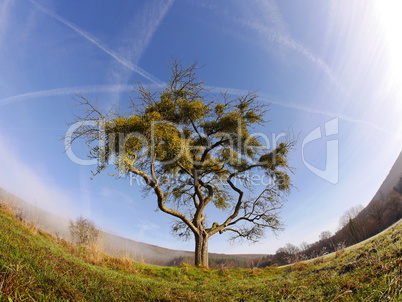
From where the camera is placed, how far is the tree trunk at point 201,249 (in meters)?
11.9

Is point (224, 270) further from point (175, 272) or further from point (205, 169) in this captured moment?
point (205, 169)

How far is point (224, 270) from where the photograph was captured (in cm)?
916

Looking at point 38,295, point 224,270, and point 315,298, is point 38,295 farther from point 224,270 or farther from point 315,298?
point 224,270

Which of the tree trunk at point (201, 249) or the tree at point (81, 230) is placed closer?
the tree at point (81, 230)

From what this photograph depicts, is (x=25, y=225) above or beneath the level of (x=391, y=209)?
beneath

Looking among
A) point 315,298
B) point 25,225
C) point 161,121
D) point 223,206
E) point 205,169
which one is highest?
point 161,121

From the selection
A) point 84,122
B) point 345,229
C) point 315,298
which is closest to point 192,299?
point 315,298

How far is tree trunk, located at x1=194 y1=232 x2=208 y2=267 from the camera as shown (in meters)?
11.9

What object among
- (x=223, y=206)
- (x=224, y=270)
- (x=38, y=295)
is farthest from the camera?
(x=223, y=206)

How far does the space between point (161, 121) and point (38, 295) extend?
840 centimetres

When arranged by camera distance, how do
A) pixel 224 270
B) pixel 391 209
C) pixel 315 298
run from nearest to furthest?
pixel 315 298
pixel 224 270
pixel 391 209

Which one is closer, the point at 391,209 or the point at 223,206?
the point at 223,206

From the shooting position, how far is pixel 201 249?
39.8 ft

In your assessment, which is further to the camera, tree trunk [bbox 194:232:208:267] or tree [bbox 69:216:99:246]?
tree trunk [bbox 194:232:208:267]
